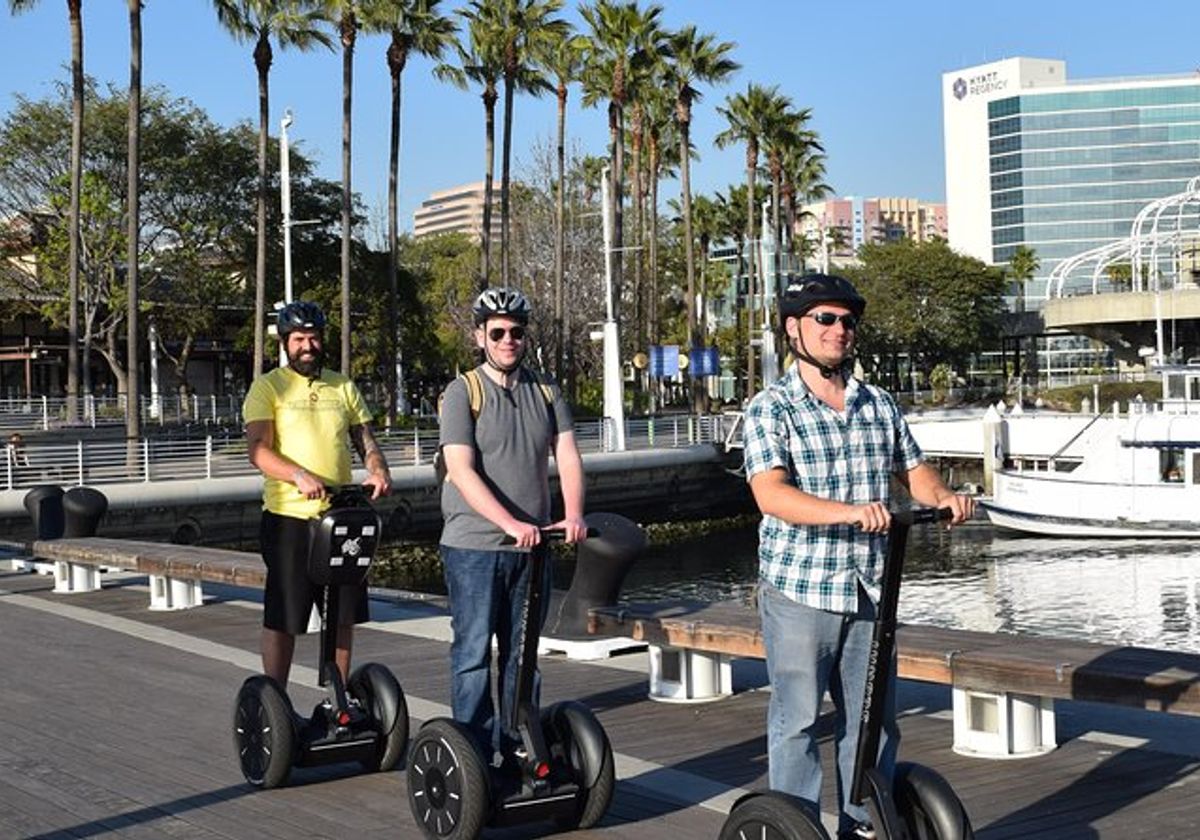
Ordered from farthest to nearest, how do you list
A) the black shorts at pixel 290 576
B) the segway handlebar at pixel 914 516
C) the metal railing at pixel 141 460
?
1. the metal railing at pixel 141 460
2. the black shorts at pixel 290 576
3. the segway handlebar at pixel 914 516

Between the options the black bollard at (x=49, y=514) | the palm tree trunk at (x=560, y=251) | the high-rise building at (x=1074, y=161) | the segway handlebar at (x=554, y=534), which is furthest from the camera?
the high-rise building at (x=1074, y=161)

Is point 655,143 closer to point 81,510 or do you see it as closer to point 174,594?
point 81,510

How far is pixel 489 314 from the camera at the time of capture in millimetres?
6074

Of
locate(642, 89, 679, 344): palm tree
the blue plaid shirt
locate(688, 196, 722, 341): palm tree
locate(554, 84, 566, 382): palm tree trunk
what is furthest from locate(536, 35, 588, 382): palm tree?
the blue plaid shirt

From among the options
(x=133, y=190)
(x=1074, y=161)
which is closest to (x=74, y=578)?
(x=133, y=190)

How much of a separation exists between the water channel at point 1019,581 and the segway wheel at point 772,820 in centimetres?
1908

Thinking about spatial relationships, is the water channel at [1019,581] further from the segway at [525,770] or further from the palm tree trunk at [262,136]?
the segway at [525,770]

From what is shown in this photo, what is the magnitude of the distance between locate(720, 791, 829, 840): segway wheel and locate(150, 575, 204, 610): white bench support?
9.74 m

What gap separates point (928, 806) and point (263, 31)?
44.3 meters

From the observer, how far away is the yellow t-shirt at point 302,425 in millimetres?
7242

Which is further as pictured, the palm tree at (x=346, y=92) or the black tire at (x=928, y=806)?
the palm tree at (x=346, y=92)

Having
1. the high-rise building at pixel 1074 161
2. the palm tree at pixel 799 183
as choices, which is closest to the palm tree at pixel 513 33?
the palm tree at pixel 799 183

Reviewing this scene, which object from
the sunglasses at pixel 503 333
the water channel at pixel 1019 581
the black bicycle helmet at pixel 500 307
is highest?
Answer: the black bicycle helmet at pixel 500 307

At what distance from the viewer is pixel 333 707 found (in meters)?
7.10
